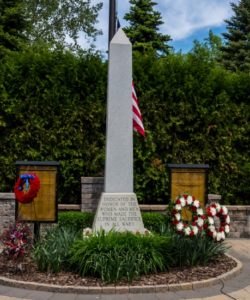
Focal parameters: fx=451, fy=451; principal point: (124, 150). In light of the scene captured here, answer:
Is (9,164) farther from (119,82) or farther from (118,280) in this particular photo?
(118,280)

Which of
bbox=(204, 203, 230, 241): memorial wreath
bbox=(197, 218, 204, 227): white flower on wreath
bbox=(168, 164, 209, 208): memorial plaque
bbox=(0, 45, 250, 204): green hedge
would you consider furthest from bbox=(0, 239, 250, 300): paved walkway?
bbox=(0, 45, 250, 204): green hedge

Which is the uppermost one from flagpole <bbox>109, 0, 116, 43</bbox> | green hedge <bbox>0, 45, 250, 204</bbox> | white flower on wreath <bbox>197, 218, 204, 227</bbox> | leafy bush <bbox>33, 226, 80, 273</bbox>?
flagpole <bbox>109, 0, 116, 43</bbox>

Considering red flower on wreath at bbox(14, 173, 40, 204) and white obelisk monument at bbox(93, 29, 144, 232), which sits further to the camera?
white obelisk monument at bbox(93, 29, 144, 232)

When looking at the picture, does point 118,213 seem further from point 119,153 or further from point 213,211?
point 213,211

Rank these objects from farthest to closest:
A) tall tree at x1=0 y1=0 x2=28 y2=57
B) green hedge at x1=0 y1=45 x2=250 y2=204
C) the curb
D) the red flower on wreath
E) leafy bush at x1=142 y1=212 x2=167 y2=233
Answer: tall tree at x1=0 y1=0 x2=28 y2=57 → green hedge at x1=0 y1=45 x2=250 y2=204 → leafy bush at x1=142 y1=212 x2=167 y2=233 → the red flower on wreath → the curb

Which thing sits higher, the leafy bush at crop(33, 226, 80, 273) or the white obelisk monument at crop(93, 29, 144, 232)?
the white obelisk monument at crop(93, 29, 144, 232)

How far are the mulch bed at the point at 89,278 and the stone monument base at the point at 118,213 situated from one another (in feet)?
3.96

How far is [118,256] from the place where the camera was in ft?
19.1

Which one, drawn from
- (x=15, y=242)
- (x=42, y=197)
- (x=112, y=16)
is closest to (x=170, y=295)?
(x=15, y=242)

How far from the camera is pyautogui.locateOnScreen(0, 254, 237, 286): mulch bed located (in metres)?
5.70

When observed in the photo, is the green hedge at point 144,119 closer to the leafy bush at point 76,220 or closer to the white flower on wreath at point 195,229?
the leafy bush at point 76,220

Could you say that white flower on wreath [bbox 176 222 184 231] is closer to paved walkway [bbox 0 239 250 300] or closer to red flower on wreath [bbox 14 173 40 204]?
paved walkway [bbox 0 239 250 300]

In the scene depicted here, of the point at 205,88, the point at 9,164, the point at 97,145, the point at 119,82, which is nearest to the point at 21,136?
the point at 9,164

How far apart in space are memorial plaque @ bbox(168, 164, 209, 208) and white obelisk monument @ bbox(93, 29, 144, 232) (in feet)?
5.04
